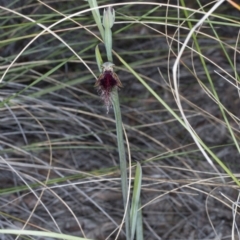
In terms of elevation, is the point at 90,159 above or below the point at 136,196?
below

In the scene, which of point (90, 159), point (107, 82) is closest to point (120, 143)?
point (107, 82)

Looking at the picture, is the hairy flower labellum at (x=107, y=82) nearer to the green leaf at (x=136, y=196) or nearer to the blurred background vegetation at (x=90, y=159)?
the green leaf at (x=136, y=196)

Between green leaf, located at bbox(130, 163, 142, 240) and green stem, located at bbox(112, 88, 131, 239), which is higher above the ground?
green stem, located at bbox(112, 88, 131, 239)

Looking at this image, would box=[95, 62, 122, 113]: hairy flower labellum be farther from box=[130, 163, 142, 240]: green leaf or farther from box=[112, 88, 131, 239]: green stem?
box=[130, 163, 142, 240]: green leaf

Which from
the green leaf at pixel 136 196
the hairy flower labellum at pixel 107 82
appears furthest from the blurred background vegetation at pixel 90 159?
the hairy flower labellum at pixel 107 82

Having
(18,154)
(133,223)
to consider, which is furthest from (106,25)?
(18,154)

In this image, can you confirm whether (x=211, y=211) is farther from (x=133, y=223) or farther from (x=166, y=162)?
(x=133, y=223)

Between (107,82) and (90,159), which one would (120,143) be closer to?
(107,82)

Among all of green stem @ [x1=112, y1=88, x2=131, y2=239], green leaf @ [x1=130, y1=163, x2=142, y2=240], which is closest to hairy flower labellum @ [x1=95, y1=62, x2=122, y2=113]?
green stem @ [x1=112, y1=88, x2=131, y2=239]

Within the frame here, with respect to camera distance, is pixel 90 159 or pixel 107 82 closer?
pixel 107 82
